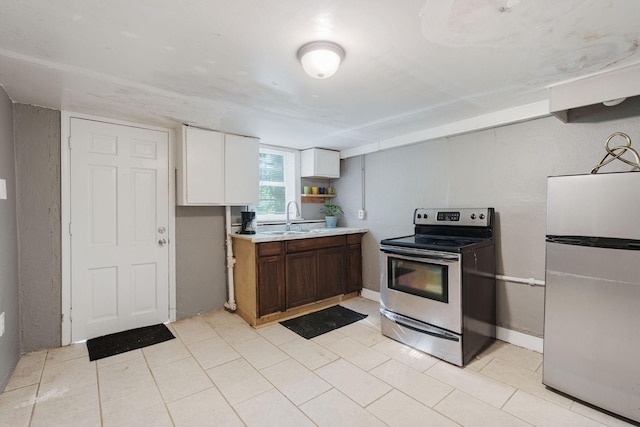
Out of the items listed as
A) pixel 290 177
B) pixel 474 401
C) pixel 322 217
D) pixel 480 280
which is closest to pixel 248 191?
pixel 290 177

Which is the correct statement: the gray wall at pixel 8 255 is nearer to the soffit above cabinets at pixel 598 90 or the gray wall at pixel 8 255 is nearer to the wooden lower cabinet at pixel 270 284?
the wooden lower cabinet at pixel 270 284

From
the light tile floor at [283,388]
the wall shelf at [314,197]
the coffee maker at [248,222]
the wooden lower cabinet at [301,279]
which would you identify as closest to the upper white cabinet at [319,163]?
the wall shelf at [314,197]

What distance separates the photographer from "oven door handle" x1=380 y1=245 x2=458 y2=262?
237cm

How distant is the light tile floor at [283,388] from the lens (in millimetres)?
1774

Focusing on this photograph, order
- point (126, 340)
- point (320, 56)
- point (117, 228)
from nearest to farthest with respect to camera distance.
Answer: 1. point (320, 56)
2. point (126, 340)
3. point (117, 228)

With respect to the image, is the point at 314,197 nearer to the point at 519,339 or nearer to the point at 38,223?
the point at 519,339

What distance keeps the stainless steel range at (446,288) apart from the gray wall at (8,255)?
2.97 metres

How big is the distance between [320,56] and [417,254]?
5.86 ft

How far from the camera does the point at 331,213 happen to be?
4488 millimetres

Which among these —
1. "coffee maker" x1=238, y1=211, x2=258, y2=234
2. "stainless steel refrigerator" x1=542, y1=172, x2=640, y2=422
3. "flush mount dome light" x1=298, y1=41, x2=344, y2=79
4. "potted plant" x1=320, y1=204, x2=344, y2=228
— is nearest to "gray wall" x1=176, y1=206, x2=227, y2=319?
"coffee maker" x1=238, y1=211, x2=258, y2=234

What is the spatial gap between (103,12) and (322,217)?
351cm

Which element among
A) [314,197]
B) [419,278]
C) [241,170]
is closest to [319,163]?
[314,197]

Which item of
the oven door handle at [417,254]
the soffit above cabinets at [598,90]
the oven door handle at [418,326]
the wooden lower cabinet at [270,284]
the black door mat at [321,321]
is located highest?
the soffit above cabinets at [598,90]

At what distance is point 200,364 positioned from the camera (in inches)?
94.0
